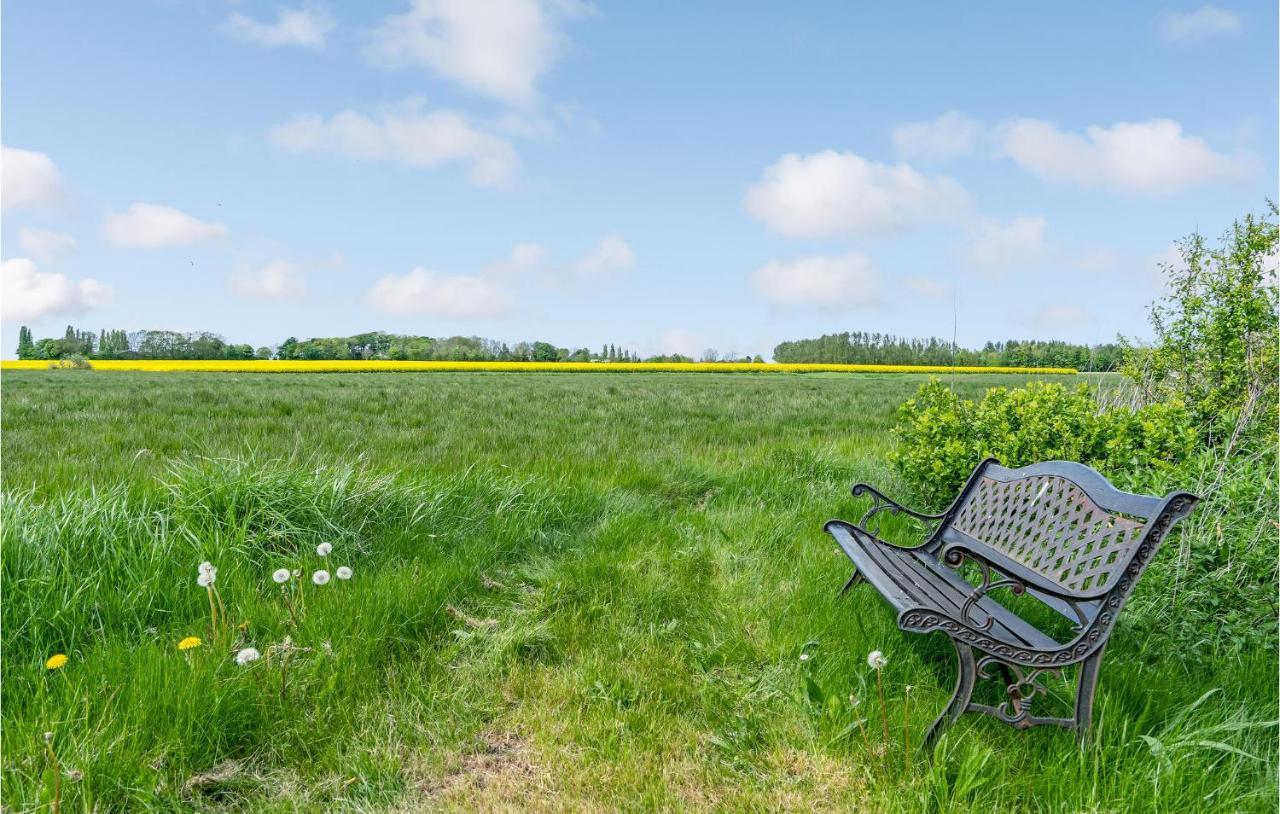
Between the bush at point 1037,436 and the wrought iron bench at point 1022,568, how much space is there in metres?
0.93

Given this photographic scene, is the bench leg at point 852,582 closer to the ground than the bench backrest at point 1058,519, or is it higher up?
closer to the ground

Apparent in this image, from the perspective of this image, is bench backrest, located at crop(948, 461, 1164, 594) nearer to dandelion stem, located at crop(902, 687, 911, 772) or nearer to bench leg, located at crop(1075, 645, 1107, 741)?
bench leg, located at crop(1075, 645, 1107, 741)

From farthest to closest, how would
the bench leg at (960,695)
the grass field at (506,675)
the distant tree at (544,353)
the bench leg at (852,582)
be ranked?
the distant tree at (544,353) → the bench leg at (852,582) → the bench leg at (960,695) → the grass field at (506,675)

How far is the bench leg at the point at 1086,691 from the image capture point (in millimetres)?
2404

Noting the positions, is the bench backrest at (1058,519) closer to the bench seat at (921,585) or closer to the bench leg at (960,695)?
the bench seat at (921,585)

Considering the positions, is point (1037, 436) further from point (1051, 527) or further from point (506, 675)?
point (506, 675)

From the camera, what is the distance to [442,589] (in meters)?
3.66

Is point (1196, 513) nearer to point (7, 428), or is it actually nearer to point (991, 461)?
point (991, 461)

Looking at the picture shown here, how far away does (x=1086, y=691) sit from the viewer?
244cm

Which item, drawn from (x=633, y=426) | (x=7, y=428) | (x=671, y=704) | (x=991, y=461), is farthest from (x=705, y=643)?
(x=7, y=428)

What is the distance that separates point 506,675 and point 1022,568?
2.54 meters

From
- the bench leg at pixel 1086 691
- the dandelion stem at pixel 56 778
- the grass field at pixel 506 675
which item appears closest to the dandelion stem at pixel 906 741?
the grass field at pixel 506 675

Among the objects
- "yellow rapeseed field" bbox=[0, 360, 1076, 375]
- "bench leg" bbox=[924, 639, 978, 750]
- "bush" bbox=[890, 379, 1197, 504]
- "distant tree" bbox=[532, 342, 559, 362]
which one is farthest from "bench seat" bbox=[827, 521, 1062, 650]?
"distant tree" bbox=[532, 342, 559, 362]

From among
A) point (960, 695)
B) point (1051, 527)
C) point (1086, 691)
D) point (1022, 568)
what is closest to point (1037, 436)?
point (1051, 527)
